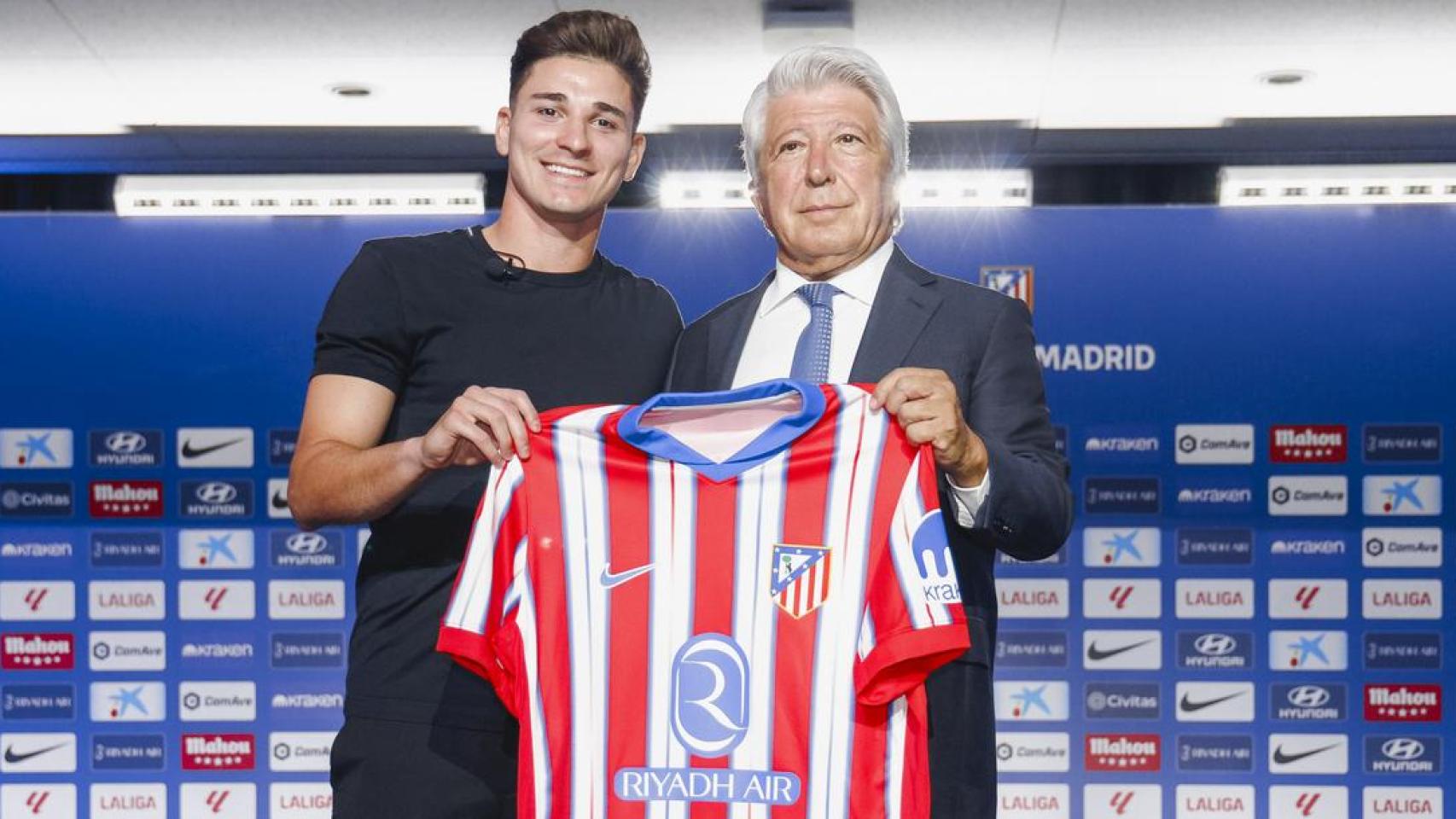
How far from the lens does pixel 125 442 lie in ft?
12.2

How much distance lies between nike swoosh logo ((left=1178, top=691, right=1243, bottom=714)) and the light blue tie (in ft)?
7.93

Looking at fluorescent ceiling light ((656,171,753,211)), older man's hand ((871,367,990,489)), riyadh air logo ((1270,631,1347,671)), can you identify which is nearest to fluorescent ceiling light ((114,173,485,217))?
fluorescent ceiling light ((656,171,753,211))

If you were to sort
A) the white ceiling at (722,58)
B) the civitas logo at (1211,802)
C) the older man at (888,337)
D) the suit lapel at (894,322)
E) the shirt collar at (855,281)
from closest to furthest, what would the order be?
the older man at (888,337), the suit lapel at (894,322), the shirt collar at (855,281), the white ceiling at (722,58), the civitas logo at (1211,802)

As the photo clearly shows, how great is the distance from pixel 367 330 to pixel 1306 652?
9.94 ft

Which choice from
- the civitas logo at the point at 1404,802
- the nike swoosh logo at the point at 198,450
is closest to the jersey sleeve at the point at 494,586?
the nike swoosh logo at the point at 198,450

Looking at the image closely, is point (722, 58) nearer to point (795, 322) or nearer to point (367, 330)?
point (795, 322)

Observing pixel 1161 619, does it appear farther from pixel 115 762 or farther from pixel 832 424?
pixel 115 762

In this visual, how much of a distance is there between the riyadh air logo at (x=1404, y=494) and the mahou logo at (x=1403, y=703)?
51 centimetres

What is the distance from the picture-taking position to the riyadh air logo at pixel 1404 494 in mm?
3578

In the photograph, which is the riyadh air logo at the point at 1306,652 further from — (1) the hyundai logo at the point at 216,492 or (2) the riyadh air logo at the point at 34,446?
(2) the riyadh air logo at the point at 34,446

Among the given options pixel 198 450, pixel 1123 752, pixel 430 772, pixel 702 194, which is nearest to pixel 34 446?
pixel 198 450

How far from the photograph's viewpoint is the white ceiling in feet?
11.4

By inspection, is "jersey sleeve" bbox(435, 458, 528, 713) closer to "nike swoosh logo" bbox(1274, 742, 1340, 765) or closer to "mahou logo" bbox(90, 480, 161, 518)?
"mahou logo" bbox(90, 480, 161, 518)

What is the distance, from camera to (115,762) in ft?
12.1
